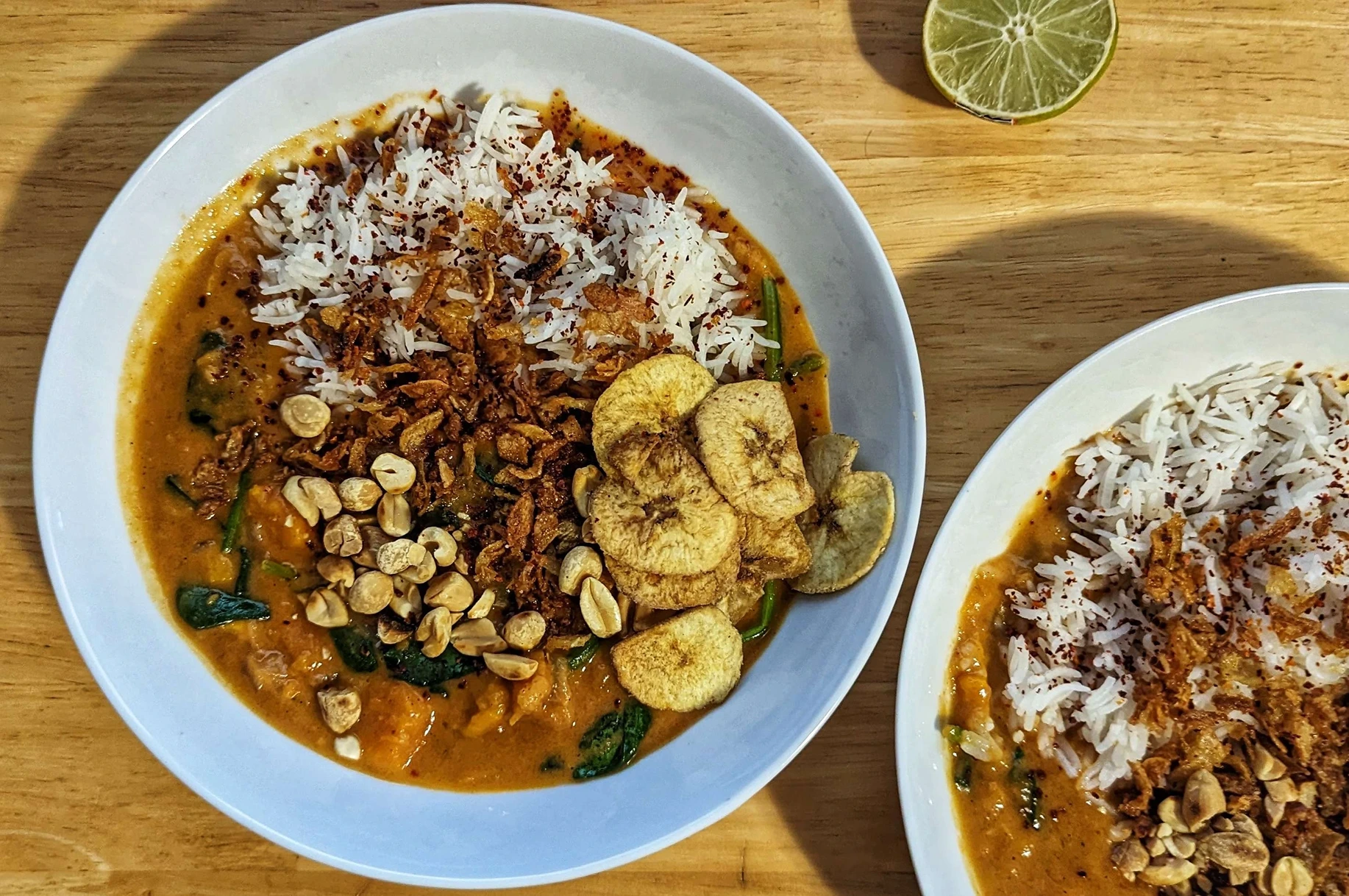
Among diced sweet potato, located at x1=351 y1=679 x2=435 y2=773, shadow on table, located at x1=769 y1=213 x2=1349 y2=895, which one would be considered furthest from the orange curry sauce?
shadow on table, located at x1=769 y1=213 x2=1349 y2=895

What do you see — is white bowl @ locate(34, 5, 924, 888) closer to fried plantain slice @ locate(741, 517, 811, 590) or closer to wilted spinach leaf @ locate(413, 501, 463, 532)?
fried plantain slice @ locate(741, 517, 811, 590)

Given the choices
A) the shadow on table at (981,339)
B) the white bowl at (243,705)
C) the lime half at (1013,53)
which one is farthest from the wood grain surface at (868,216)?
the white bowl at (243,705)

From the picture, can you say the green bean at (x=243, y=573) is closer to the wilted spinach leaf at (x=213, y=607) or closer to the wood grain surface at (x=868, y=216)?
the wilted spinach leaf at (x=213, y=607)

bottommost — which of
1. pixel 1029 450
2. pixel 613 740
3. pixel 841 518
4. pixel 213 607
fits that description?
pixel 613 740

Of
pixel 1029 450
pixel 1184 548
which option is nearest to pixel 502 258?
pixel 1029 450

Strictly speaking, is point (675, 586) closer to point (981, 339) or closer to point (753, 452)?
point (753, 452)
